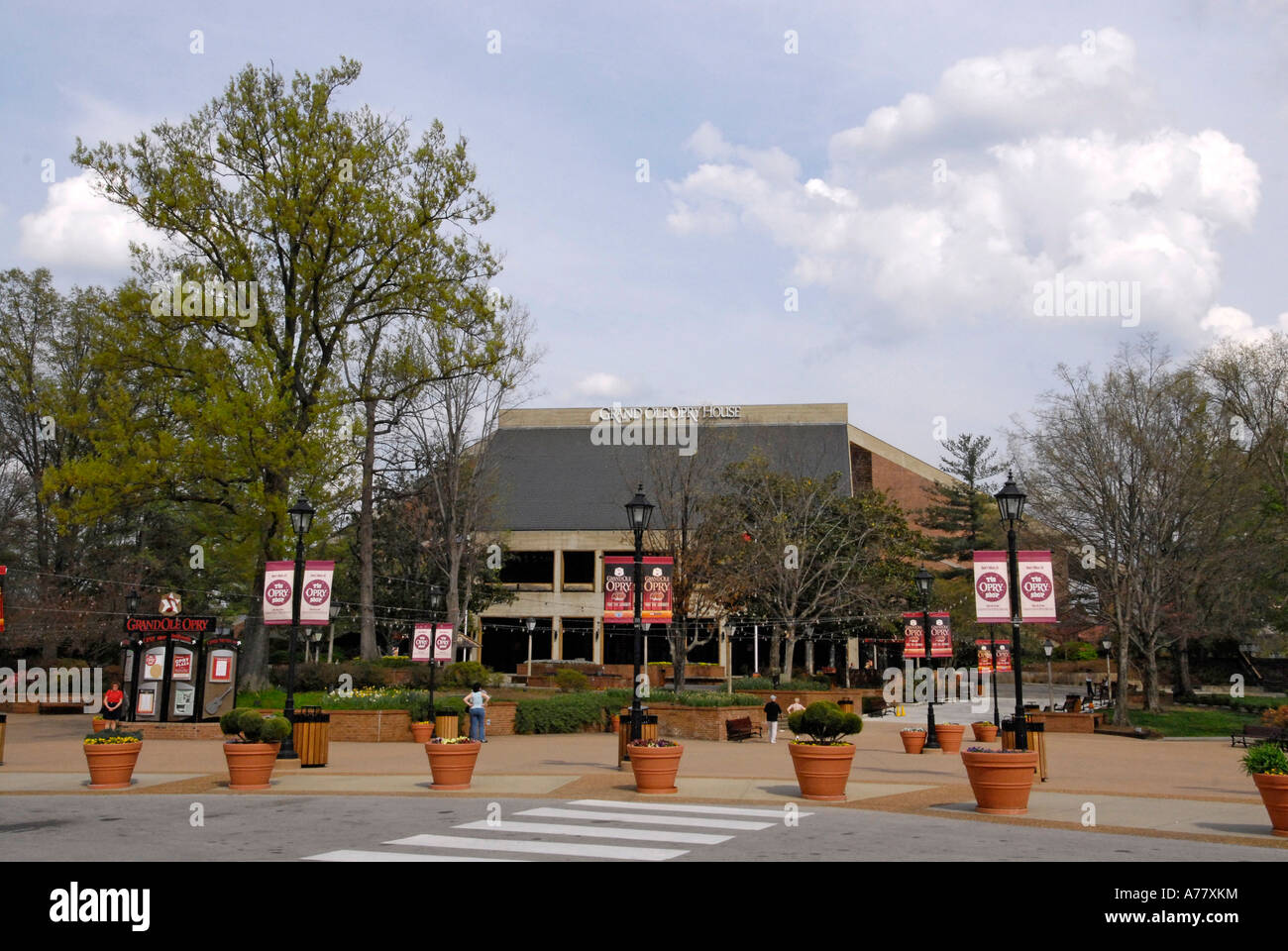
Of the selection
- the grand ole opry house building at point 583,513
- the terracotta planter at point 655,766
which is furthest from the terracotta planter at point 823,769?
the grand ole opry house building at point 583,513

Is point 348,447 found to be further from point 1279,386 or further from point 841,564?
point 1279,386

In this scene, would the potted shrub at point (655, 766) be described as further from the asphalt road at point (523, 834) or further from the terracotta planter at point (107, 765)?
the terracotta planter at point (107, 765)

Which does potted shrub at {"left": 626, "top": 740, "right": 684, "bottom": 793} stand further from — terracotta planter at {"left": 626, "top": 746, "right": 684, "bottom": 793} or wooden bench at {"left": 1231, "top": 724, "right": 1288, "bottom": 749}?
wooden bench at {"left": 1231, "top": 724, "right": 1288, "bottom": 749}

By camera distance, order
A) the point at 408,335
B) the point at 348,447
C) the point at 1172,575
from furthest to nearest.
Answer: the point at 408,335 → the point at 1172,575 → the point at 348,447

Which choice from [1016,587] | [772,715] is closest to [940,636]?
[772,715]

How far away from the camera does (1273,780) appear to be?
1193cm

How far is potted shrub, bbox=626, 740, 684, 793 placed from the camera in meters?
15.4

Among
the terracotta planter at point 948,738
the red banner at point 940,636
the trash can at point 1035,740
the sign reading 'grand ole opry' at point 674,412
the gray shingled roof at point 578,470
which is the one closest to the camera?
the trash can at point 1035,740

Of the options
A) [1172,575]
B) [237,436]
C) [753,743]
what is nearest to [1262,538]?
[1172,575]

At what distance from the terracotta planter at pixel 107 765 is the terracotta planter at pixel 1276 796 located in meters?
15.9

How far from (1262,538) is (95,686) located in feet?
160

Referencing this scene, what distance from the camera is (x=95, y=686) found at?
45.0 m

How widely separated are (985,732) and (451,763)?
16.0m

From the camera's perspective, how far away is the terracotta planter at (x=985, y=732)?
Answer: 88.1ft
